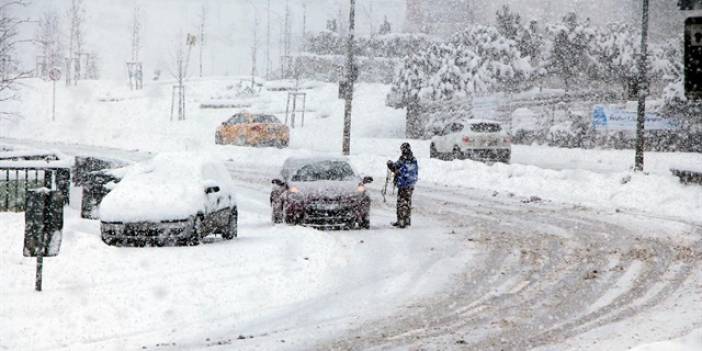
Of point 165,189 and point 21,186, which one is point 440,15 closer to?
point 21,186

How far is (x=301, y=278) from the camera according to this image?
11.0m

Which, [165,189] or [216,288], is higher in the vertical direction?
[165,189]

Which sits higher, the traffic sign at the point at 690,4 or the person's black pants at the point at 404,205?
the traffic sign at the point at 690,4

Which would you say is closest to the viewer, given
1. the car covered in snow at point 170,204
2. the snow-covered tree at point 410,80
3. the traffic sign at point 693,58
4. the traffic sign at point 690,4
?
the traffic sign at point 693,58

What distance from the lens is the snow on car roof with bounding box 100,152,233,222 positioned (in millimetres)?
12828

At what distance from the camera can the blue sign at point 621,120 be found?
125 ft

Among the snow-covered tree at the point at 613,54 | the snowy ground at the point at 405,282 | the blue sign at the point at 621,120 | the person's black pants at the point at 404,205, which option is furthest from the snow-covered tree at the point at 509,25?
the person's black pants at the point at 404,205

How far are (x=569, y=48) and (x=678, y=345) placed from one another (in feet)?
138

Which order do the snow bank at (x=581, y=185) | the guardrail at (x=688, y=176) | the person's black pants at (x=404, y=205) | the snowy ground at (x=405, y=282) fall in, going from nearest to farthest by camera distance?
the snowy ground at (x=405, y=282)
the person's black pants at (x=404, y=205)
the snow bank at (x=581, y=185)
the guardrail at (x=688, y=176)

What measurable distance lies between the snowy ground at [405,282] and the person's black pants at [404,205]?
42 cm

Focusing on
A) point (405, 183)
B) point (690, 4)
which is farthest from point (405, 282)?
point (690, 4)

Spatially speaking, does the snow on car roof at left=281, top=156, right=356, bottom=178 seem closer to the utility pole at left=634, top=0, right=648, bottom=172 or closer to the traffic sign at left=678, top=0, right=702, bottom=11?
the utility pole at left=634, top=0, right=648, bottom=172

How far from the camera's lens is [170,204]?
42.6ft

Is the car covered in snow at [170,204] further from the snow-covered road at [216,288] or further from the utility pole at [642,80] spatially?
the utility pole at [642,80]
